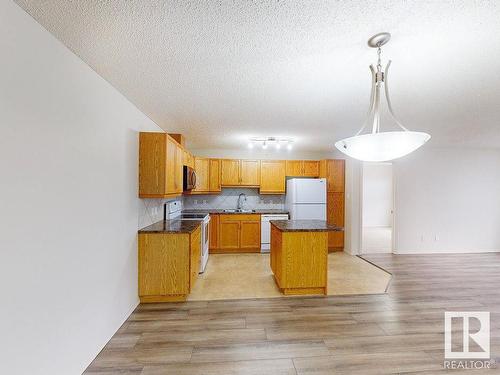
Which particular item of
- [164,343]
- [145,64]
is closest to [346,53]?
[145,64]

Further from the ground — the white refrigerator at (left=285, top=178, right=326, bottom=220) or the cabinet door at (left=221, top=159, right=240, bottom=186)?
the cabinet door at (left=221, top=159, right=240, bottom=186)

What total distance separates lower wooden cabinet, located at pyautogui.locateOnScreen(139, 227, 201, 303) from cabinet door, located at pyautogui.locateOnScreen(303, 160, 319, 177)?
3.72 m

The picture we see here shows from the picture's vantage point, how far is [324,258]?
3215mm

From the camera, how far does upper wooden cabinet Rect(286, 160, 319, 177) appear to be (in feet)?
18.9

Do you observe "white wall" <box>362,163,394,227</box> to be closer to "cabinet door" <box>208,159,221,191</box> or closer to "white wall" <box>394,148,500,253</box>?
"white wall" <box>394,148,500,253</box>

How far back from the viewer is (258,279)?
3.77m

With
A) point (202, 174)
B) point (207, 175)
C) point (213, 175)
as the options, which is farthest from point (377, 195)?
point (202, 174)

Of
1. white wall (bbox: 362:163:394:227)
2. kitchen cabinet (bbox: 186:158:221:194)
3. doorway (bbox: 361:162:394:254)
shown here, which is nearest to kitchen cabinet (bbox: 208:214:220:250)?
kitchen cabinet (bbox: 186:158:221:194)

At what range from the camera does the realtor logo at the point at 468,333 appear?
2072 mm

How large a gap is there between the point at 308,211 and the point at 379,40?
4.14m

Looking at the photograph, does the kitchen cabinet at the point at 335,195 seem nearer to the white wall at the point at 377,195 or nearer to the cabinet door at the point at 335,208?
the cabinet door at the point at 335,208

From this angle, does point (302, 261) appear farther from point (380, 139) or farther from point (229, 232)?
point (229, 232)

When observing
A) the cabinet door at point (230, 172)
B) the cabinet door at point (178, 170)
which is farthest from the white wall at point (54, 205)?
the cabinet door at point (230, 172)

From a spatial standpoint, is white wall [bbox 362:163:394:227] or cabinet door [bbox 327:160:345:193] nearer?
cabinet door [bbox 327:160:345:193]
